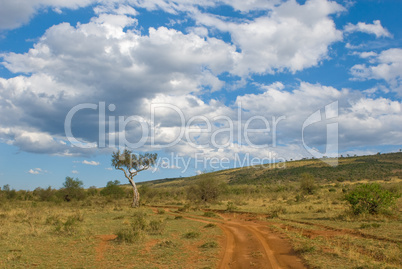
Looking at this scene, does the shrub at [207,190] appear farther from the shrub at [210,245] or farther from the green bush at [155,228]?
the shrub at [210,245]

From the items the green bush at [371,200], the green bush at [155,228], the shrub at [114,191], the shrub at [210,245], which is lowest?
the shrub at [114,191]

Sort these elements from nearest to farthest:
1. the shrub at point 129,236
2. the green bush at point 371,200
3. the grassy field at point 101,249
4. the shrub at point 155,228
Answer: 1. the grassy field at point 101,249
2. the shrub at point 129,236
3. the shrub at point 155,228
4. the green bush at point 371,200

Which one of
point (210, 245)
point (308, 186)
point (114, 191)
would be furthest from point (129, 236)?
point (114, 191)

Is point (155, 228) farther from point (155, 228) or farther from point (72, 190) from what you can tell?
point (72, 190)

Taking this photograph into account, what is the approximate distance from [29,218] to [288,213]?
20.6m

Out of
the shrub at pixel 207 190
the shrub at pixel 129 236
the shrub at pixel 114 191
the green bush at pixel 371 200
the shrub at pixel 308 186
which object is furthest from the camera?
the shrub at pixel 114 191

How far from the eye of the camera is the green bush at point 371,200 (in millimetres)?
19344

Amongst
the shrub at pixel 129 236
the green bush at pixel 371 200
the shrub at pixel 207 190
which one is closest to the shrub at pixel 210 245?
the shrub at pixel 129 236

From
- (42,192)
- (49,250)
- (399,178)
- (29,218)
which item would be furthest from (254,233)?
(399,178)

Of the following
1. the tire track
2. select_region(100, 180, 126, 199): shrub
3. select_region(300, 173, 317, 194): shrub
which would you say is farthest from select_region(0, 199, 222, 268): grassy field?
select_region(100, 180, 126, 199): shrub

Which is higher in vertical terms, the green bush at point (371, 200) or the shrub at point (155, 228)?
the green bush at point (371, 200)

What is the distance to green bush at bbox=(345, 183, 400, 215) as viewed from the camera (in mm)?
19344

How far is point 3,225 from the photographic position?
18.2 m

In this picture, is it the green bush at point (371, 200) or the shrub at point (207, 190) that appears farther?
the shrub at point (207, 190)
